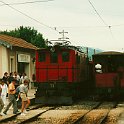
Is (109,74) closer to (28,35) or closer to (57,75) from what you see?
(57,75)

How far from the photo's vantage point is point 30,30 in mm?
86062

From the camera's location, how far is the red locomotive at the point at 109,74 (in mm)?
28312

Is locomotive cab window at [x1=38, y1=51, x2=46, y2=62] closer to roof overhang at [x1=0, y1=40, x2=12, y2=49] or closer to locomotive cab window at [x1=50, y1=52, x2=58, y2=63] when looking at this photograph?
locomotive cab window at [x1=50, y1=52, x2=58, y2=63]

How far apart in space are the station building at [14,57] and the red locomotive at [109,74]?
9.58 metres

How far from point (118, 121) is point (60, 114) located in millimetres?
4279

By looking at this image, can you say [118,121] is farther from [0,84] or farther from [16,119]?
[0,84]

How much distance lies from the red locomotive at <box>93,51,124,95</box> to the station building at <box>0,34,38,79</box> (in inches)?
377

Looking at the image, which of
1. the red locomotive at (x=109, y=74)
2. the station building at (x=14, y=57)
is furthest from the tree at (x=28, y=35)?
the red locomotive at (x=109, y=74)

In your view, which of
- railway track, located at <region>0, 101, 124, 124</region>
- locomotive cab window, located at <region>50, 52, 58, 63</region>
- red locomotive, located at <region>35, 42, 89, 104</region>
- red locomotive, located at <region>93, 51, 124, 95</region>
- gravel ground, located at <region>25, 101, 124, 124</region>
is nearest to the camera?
railway track, located at <region>0, 101, 124, 124</region>

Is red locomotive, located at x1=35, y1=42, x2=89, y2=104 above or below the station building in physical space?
below

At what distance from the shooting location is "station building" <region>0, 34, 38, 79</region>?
3653 cm

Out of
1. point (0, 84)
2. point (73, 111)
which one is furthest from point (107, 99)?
point (0, 84)

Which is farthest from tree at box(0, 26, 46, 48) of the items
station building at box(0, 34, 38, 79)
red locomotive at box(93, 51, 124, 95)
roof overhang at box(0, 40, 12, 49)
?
red locomotive at box(93, 51, 124, 95)

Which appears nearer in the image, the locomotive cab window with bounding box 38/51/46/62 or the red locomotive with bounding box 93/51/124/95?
the locomotive cab window with bounding box 38/51/46/62
